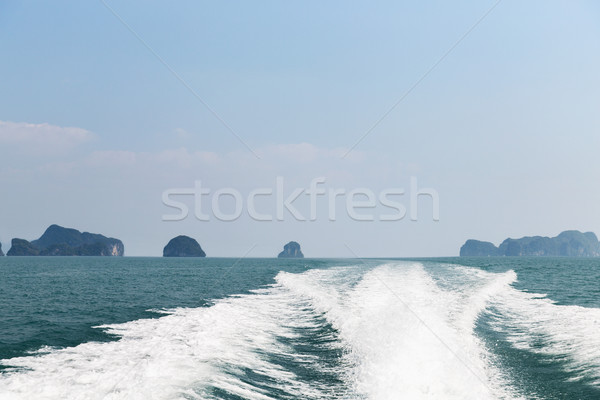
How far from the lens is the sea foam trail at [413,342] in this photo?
35.2ft

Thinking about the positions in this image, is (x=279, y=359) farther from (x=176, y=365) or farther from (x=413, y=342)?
(x=413, y=342)

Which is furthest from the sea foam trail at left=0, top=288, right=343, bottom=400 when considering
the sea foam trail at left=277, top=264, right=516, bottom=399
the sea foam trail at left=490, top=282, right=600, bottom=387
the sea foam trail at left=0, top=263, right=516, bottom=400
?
the sea foam trail at left=490, top=282, right=600, bottom=387

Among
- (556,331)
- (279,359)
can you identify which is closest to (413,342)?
(279,359)

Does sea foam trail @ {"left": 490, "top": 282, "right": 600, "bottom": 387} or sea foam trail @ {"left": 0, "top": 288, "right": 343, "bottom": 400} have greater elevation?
sea foam trail @ {"left": 490, "top": 282, "right": 600, "bottom": 387}

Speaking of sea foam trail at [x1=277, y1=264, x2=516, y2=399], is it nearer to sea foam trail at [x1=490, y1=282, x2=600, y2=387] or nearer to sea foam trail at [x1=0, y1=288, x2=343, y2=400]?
sea foam trail at [x1=0, y1=288, x2=343, y2=400]

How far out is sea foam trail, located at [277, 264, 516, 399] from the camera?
10.7 m

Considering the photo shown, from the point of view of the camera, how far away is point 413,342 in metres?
14.4

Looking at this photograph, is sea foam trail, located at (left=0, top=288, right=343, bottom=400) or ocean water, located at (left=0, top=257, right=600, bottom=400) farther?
ocean water, located at (left=0, top=257, right=600, bottom=400)

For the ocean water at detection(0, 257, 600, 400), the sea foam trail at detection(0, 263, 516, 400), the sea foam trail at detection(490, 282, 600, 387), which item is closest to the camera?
the sea foam trail at detection(0, 263, 516, 400)

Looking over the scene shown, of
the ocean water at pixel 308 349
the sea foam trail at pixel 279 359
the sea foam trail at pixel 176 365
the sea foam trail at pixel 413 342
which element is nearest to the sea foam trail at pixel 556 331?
the ocean water at pixel 308 349

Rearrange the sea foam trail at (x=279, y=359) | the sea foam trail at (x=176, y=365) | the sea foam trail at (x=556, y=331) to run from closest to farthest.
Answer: the sea foam trail at (x=176, y=365)
the sea foam trail at (x=279, y=359)
the sea foam trail at (x=556, y=331)

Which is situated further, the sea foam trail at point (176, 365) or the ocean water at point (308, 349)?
the ocean water at point (308, 349)

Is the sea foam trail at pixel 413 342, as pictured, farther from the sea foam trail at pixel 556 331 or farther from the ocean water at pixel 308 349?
the sea foam trail at pixel 556 331

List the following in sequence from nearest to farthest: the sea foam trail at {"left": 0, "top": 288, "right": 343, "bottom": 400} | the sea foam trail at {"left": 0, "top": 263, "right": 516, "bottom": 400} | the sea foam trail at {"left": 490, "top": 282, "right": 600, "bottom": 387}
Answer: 1. the sea foam trail at {"left": 0, "top": 288, "right": 343, "bottom": 400}
2. the sea foam trail at {"left": 0, "top": 263, "right": 516, "bottom": 400}
3. the sea foam trail at {"left": 490, "top": 282, "right": 600, "bottom": 387}
